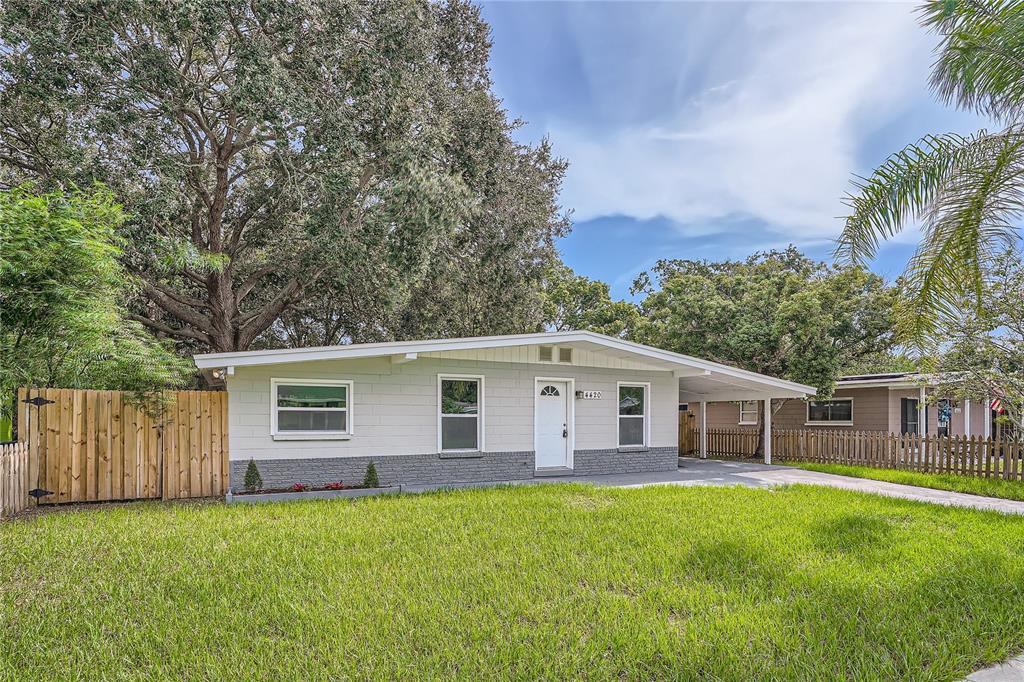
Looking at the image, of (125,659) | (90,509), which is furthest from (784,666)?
(90,509)

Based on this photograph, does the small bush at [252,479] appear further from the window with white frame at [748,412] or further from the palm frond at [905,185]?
the window with white frame at [748,412]

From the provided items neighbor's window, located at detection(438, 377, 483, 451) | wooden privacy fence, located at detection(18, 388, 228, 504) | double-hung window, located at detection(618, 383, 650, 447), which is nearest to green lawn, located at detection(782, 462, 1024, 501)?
double-hung window, located at detection(618, 383, 650, 447)

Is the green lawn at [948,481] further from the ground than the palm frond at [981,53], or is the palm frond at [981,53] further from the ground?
the palm frond at [981,53]

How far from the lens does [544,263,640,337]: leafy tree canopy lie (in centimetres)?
2592

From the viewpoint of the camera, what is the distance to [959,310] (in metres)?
5.80

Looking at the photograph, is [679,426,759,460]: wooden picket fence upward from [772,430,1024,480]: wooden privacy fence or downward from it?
downward

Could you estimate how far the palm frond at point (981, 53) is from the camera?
15.4ft

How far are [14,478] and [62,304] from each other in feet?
7.60

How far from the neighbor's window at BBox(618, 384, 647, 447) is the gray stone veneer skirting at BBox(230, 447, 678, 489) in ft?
1.00

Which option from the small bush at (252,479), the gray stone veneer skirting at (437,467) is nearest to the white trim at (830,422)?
the gray stone veneer skirting at (437,467)

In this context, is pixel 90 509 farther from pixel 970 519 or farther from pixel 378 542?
pixel 970 519

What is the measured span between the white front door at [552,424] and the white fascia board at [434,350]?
1.24 metres

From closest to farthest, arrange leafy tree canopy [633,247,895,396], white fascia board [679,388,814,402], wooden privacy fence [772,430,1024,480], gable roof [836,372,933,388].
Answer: wooden privacy fence [772,430,1024,480] < white fascia board [679,388,814,402] < gable roof [836,372,933,388] < leafy tree canopy [633,247,895,396]

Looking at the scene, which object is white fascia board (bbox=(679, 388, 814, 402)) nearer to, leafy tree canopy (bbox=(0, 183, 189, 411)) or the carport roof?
the carport roof
